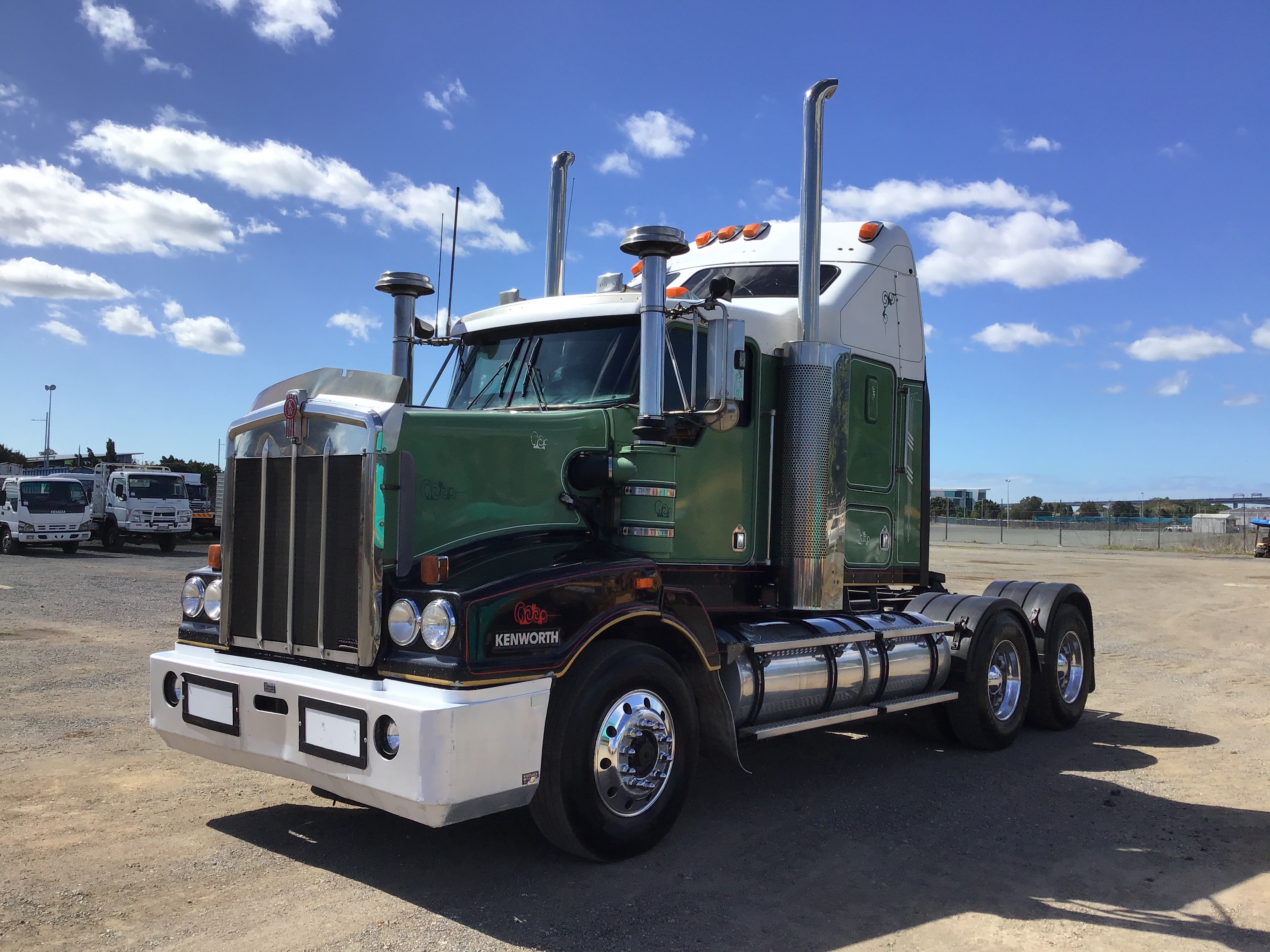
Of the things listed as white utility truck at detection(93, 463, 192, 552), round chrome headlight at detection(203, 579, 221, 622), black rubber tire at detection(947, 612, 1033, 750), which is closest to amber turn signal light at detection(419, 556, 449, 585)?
round chrome headlight at detection(203, 579, 221, 622)

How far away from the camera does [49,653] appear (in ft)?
36.0

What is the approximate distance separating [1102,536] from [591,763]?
188 ft

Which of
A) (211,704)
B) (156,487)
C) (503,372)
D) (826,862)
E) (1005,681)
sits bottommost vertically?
(826,862)

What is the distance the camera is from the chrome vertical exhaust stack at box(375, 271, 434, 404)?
6.98 meters

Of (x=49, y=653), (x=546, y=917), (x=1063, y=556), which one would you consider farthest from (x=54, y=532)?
(x=1063, y=556)

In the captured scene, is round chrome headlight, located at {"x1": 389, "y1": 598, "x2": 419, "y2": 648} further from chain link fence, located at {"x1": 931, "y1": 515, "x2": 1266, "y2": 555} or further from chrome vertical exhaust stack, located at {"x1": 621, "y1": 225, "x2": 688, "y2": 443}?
chain link fence, located at {"x1": 931, "y1": 515, "x2": 1266, "y2": 555}

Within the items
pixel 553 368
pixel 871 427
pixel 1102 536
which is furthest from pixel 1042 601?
pixel 1102 536

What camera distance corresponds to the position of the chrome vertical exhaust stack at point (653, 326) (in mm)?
5105

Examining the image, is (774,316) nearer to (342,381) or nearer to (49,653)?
(342,381)

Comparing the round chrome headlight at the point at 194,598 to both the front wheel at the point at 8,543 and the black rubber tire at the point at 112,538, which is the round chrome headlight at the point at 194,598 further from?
the black rubber tire at the point at 112,538

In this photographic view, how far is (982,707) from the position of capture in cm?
773

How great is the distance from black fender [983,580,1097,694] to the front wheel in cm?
2834

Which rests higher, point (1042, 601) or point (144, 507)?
point (144, 507)

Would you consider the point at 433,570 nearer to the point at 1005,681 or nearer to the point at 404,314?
the point at 404,314
